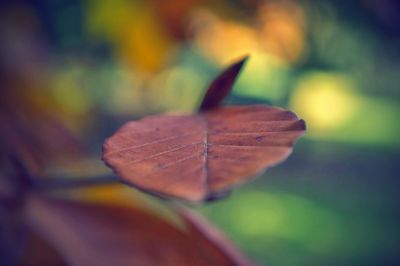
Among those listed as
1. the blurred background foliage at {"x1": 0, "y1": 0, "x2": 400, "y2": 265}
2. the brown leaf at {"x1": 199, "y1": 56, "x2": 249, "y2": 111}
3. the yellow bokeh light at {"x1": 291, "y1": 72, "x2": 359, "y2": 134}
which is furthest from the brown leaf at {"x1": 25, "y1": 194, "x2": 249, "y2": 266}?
the yellow bokeh light at {"x1": 291, "y1": 72, "x2": 359, "y2": 134}

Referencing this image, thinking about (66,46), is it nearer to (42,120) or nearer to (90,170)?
(42,120)

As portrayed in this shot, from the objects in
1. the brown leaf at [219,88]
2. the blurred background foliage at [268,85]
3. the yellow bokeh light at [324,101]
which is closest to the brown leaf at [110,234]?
the brown leaf at [219,88]

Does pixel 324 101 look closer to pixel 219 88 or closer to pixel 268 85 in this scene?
pixel 268 85

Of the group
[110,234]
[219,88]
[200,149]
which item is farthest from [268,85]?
[200,149]

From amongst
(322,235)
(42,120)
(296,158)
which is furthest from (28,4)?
(296,158)

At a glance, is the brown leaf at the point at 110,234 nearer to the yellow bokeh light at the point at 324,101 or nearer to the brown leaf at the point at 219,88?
the brown leaf at the point at 219,88

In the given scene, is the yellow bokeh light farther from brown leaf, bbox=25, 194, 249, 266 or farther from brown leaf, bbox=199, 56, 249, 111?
brown leaf, bbox=199, 56, 249, 111

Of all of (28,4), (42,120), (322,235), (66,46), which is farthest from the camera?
(322,235)
